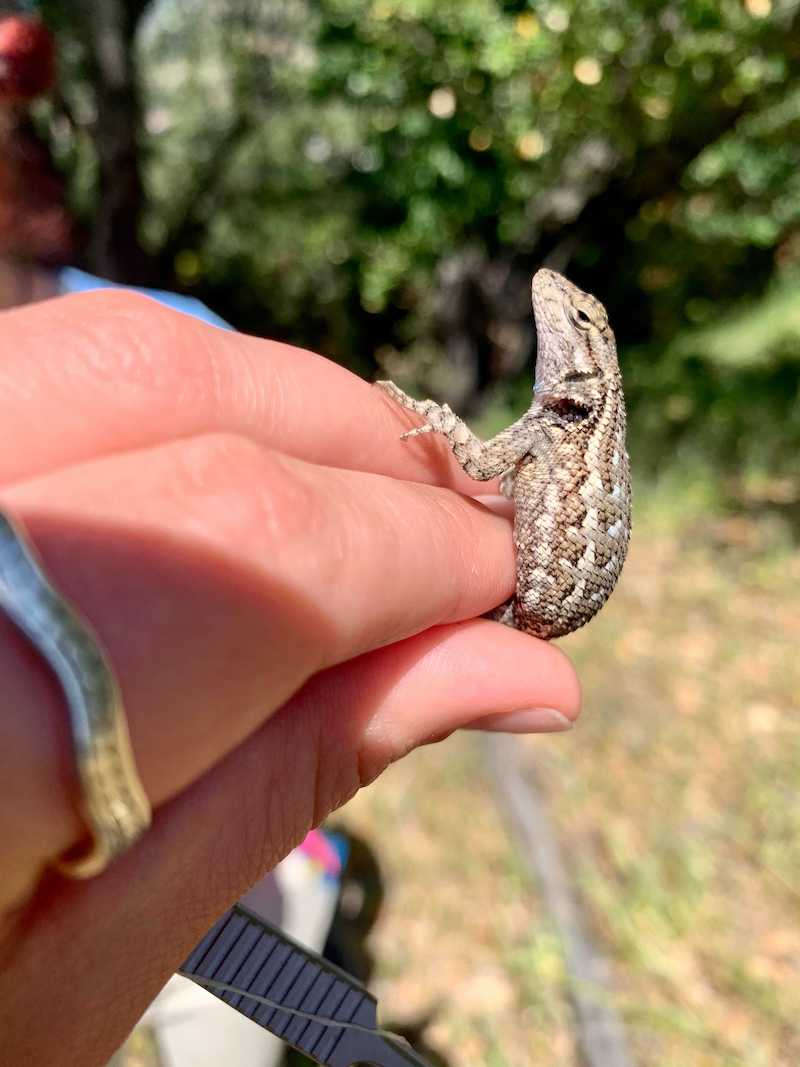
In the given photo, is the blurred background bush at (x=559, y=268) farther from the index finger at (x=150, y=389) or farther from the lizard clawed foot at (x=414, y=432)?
the index finger at (x=150, y=389)

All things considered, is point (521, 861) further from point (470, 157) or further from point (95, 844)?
point (470, 157)

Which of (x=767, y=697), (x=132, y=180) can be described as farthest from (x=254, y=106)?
(x=767, y=697)

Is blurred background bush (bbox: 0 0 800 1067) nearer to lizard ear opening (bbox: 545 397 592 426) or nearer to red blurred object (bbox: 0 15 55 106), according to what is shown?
red blurred object (bbox: 0 15 55 106)

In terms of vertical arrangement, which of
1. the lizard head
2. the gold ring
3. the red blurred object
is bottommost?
the gold ring

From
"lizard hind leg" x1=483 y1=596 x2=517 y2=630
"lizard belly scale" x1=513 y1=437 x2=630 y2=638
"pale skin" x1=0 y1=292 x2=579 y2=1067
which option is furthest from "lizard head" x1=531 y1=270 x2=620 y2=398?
"pale skin" x1=0 y1=292 x2=579 y2=1067

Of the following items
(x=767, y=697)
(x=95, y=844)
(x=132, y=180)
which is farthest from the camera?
(x=132, y=180)

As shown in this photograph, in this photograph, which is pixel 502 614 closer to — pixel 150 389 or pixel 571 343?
pixel 571 343
